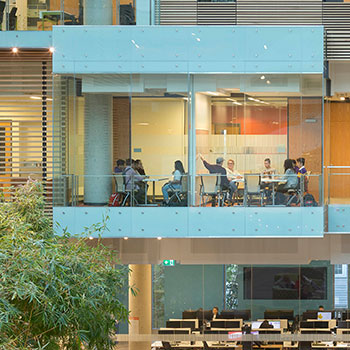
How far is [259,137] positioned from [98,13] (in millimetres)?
4048

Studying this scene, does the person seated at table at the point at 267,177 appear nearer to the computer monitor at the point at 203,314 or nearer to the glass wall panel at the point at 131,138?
the glass wall panel at the point at 131,138

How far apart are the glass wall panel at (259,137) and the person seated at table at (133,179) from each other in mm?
1136

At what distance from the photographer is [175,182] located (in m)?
17.0

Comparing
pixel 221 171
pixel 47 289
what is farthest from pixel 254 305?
pixel 47 289

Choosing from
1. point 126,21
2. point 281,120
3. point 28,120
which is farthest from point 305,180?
point 28,120

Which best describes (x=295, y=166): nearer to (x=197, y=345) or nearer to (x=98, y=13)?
(x=98, y=13)

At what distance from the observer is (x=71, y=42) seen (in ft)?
56.5

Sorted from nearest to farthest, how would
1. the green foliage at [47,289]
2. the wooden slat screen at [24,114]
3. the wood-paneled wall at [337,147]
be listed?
the green foliage at [47,289] → the wood-paneled wall at [337,147] → the wooden slat screen at [24,114]

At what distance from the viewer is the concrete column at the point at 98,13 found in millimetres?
17281

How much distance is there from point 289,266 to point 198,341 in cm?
274

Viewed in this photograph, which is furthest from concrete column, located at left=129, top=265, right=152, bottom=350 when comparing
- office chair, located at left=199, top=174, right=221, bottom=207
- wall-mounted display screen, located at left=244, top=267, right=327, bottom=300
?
office chair, located at left=199, top=174, right=221, bottom=207

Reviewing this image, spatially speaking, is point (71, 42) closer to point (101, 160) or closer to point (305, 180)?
point (101, 160)

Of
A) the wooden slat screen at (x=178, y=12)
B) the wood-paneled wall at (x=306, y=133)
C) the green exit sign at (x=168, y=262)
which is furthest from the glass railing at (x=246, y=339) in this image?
the wooden slat screen at (x=178, y=12)

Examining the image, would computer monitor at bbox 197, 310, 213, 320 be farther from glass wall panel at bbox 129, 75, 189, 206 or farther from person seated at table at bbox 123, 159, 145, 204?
person seated at table at bbox 123, 159, 145, 204
